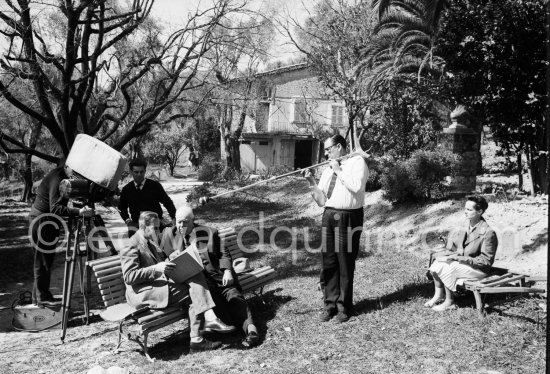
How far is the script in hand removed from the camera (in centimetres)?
503

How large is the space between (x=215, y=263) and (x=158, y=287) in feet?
2.24

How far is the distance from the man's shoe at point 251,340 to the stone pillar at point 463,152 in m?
8.11

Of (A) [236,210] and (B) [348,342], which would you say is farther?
(A) [236,210]

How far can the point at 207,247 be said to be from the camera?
553 centimetres

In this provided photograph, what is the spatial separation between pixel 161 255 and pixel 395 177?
285 inches

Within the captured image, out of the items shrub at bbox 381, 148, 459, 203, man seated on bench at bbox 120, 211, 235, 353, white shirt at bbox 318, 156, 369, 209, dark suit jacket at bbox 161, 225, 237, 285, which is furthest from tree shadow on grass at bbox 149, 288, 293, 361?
shrub at bbox 381, 148, 459, 203

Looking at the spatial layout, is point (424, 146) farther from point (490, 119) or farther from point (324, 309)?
point (324, 309)

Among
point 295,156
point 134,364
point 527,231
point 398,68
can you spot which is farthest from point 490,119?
point 295,156

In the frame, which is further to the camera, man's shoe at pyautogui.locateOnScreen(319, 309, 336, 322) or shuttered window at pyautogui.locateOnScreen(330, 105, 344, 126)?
shuttered window at pyautogui.locateOnScreen(330, 105, 344, 126)

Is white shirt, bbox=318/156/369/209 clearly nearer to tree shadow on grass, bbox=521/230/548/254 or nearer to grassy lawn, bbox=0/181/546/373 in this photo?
grassy lawn, bbox=0/181/546/373

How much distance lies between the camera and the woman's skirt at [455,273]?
511 centimetres

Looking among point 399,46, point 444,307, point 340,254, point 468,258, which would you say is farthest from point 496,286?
point 399,46

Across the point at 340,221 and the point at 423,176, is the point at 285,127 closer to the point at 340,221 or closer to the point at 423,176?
the point at 423,176

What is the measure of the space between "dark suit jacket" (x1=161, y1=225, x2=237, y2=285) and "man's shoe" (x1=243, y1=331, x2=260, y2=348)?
0.72 metres
